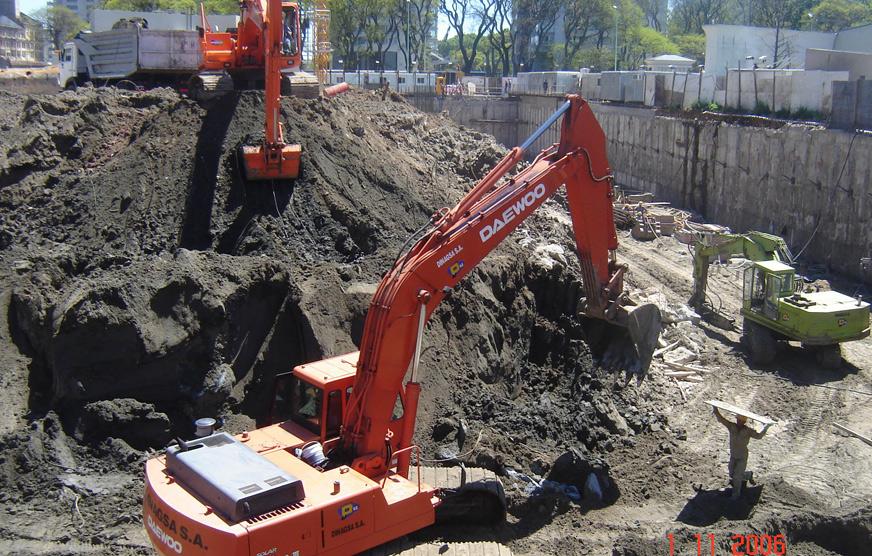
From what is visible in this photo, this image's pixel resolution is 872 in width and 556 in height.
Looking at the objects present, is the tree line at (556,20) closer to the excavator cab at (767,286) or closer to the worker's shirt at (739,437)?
the excavator cab at (767,286)

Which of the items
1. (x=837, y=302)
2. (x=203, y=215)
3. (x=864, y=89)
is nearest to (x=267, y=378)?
(x=203, y=215)

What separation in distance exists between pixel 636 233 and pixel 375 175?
11053 mm

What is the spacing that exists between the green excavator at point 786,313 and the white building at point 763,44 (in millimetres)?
29262

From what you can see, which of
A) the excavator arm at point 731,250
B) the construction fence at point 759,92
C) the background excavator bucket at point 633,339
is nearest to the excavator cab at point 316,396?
the background excavator bucket at point 633,339

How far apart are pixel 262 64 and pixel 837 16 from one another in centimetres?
6117

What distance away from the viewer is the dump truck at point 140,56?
2550 cm

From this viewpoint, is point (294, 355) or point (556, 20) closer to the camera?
point (294, 355)

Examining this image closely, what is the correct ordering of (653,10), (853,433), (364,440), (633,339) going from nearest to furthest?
(364,440), (633,339), (853,433), (653,10)

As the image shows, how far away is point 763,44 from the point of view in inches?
1940

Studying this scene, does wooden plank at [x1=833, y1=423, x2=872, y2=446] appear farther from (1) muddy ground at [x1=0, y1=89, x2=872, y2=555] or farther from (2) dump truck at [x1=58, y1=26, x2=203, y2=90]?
(2) dump truck at [x1=58, y1=26, x2=203, y2=90]

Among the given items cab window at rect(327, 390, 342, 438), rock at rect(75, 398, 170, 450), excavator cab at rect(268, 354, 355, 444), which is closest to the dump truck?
rock at rect(75, 398, 170, 450)

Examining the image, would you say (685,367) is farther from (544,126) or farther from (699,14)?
(699,14)

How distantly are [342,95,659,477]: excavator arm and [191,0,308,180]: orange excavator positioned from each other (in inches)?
253
